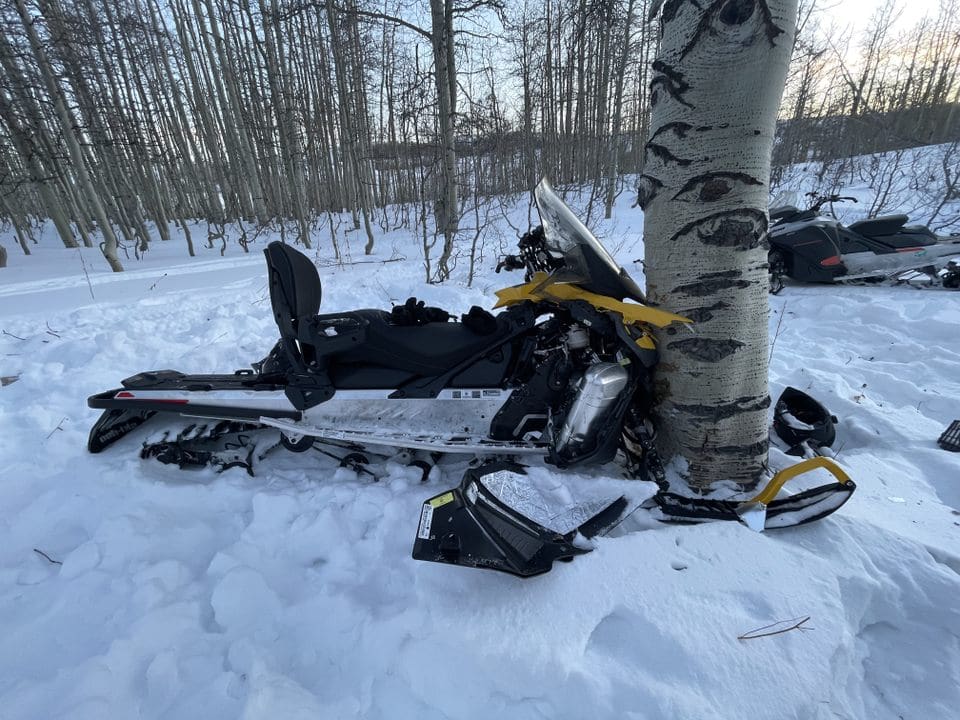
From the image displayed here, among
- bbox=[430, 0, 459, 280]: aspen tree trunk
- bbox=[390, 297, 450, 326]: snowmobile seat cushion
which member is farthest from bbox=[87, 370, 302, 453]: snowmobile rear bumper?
bbox=[430, 0, 459, 280]: aspen tree trunk

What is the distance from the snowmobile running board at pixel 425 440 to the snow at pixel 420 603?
7.9 inches

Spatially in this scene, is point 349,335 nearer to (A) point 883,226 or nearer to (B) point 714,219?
(B) point 714,219

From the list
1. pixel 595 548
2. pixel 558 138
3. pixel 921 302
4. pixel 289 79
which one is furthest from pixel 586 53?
pixel 595 548

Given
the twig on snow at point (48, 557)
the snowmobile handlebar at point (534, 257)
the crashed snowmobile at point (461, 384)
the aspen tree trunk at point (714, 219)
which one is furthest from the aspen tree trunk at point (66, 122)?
the aspen tree trunk at point (714, 219)

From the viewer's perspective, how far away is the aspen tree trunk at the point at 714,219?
163 cm

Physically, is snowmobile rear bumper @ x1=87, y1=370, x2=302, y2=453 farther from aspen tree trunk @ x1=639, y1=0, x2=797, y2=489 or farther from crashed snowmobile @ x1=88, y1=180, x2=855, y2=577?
aspen tree trunk @ x1=639, y1=0, x2=797, y2=489

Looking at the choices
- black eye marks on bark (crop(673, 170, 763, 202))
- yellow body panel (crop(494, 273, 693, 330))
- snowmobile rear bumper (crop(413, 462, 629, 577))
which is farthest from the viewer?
yellow body panel (crop(494, 273, 693, 330))

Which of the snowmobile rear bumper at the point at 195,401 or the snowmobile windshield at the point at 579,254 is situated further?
the snowmobile rear bumper at the point at 195,401

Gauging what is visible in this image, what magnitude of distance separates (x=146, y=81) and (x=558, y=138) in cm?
1717

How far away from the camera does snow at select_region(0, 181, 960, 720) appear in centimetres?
117

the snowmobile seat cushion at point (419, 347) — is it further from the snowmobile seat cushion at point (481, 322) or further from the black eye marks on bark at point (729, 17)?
the black eye marks on bark at point (729, 17)

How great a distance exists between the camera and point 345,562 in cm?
172

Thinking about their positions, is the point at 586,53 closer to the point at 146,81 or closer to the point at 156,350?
the point at 146,81

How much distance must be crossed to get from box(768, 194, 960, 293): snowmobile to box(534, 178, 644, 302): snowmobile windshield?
17.4 feet
